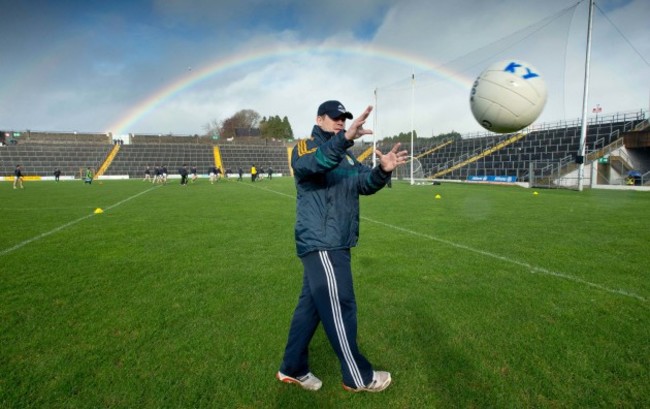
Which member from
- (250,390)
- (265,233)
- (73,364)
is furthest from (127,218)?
(250,390)

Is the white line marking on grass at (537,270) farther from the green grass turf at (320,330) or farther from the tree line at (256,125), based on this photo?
the tree line at (256,125)

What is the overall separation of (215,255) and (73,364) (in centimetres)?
373

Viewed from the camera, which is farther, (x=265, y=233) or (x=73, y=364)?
(x=265, y=233)

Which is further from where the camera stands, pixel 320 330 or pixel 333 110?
pixel 320 330

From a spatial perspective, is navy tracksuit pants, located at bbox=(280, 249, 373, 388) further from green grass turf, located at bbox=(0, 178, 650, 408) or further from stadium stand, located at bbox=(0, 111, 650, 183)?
stadium stand, located at bbox=(0, 111, 650, 183)

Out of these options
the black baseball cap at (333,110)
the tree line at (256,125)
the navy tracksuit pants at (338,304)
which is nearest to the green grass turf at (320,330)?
the navy tracksuit pants at (338,304)

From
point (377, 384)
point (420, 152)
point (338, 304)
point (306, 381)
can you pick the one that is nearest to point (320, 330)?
point (306, 381)

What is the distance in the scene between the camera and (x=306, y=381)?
2.88 meters

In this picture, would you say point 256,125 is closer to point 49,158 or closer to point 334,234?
point 49,158

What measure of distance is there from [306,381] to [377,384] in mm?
530

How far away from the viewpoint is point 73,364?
307 centimetres

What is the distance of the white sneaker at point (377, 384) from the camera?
275 centimetres

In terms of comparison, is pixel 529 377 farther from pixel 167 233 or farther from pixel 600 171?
pixel 600 171

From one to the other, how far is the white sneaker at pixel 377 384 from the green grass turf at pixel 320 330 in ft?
0.21
